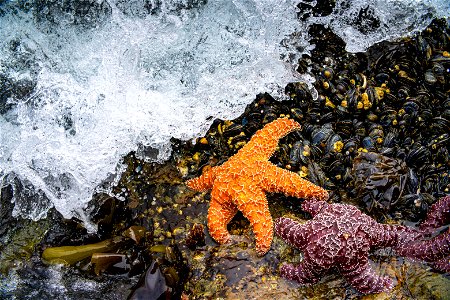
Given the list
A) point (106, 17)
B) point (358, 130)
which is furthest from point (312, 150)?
point (106, 17)

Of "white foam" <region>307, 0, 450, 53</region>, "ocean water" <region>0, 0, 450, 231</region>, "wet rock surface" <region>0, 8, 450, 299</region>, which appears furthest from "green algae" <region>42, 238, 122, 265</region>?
"white foam" <region>307, 0, 450, 53</region>

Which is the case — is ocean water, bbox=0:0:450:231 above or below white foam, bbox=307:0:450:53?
below

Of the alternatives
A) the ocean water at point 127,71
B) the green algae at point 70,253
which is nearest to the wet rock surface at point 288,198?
the green algae at point 70,253

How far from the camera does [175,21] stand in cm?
736

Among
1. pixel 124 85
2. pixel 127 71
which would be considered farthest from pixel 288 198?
pixel 127 71

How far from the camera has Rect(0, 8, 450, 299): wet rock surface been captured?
5914mm

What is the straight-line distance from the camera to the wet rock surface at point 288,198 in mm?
5914

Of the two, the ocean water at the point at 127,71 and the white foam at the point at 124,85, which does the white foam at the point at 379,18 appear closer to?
the ocean water at the point at 127,71

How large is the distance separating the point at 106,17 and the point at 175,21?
1059 millimetres

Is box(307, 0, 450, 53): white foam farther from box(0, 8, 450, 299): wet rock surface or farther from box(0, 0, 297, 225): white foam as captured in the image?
box(0, 0, 297, 225): white foam

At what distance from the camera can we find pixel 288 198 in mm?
6504

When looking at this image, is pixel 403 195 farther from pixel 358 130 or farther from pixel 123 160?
pixel 123 160

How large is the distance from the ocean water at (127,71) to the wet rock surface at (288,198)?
0.23 metres

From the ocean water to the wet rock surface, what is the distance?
0.23 m
